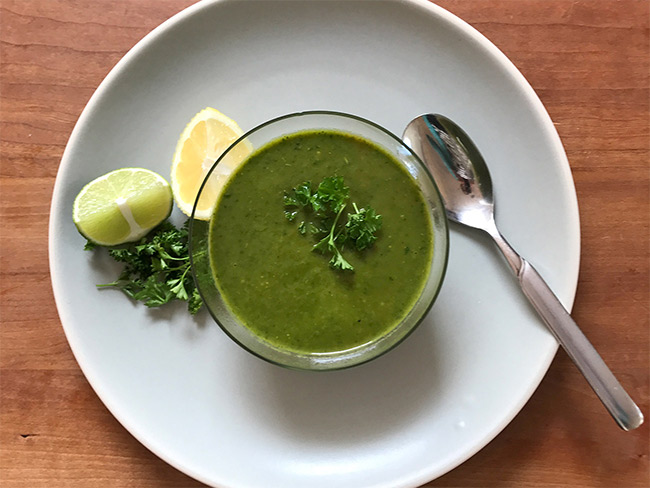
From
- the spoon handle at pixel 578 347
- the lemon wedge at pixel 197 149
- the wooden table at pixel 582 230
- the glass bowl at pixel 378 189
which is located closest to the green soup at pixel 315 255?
the glass bowl at pixel 378 189

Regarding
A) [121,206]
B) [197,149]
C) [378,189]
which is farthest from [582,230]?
[121,206]

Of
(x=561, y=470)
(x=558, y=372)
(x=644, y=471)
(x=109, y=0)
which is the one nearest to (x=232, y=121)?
(x=109, y=0)

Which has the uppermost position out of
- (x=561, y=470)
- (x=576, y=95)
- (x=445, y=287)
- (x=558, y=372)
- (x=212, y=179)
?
(x=576, y=95)

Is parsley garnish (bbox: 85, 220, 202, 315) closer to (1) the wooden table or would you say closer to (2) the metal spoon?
(1) the wooden table

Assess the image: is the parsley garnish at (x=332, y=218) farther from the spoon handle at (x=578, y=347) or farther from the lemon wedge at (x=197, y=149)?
the spoon handle at (x=578, y=347)

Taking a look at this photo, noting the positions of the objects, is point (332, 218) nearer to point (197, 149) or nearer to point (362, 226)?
point (362, 226)

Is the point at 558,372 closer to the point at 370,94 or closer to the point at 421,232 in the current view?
A: the point at 421,232
